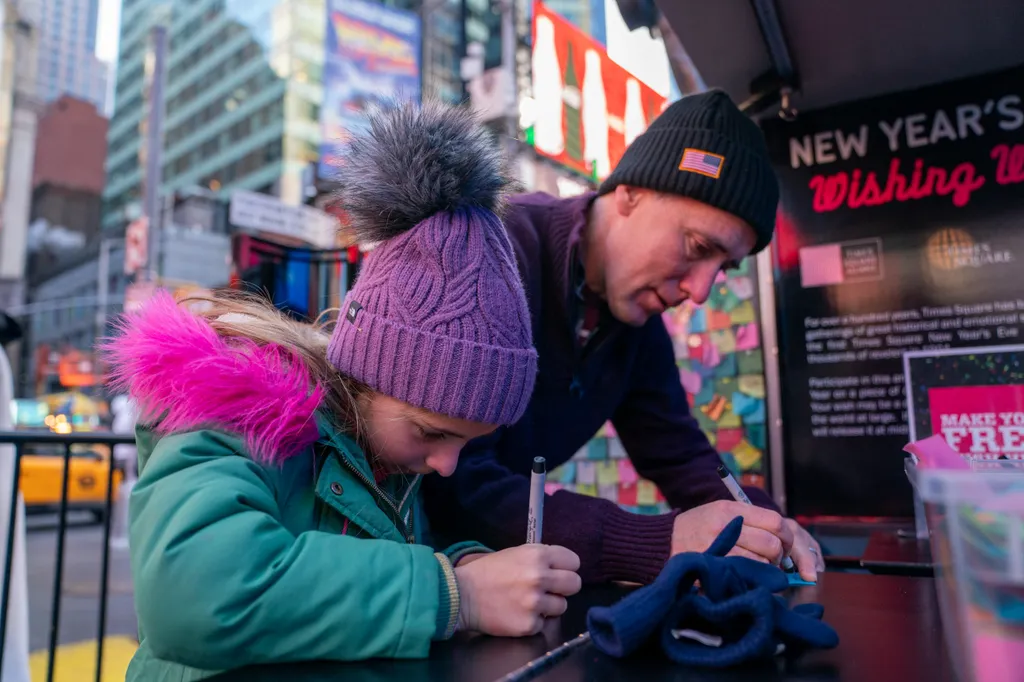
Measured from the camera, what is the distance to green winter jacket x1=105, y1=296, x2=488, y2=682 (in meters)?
0.74

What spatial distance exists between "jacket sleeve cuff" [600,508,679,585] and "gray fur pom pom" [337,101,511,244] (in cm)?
55

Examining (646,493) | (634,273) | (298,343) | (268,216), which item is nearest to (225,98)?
(268,216)

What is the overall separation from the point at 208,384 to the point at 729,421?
1.83 metres

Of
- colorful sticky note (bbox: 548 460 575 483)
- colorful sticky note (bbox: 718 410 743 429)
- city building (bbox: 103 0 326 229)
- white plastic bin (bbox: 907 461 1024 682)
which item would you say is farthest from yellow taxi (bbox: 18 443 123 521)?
city building (bbox: 103 0 326 229)

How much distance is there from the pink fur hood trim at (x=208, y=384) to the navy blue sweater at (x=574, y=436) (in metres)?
0.40

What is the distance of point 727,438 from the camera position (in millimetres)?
2352

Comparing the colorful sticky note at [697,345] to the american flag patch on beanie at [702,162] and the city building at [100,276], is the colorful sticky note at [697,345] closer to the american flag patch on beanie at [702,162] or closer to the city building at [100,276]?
the american flag patch on beanie at [702,162]

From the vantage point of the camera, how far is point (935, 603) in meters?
1.04

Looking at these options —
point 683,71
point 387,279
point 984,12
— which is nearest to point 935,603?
point 387,279

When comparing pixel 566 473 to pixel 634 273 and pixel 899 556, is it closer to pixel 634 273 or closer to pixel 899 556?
pixel 634 273

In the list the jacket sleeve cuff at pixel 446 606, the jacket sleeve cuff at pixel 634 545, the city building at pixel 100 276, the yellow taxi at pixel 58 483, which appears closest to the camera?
the jacket sleeve cuff at pixel 446 606

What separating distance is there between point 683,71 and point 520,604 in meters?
1.74

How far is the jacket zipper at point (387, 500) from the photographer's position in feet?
3.34

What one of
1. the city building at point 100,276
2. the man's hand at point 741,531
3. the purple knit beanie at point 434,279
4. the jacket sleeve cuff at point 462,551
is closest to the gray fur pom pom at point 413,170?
the purple knit beanie at point 434,279
